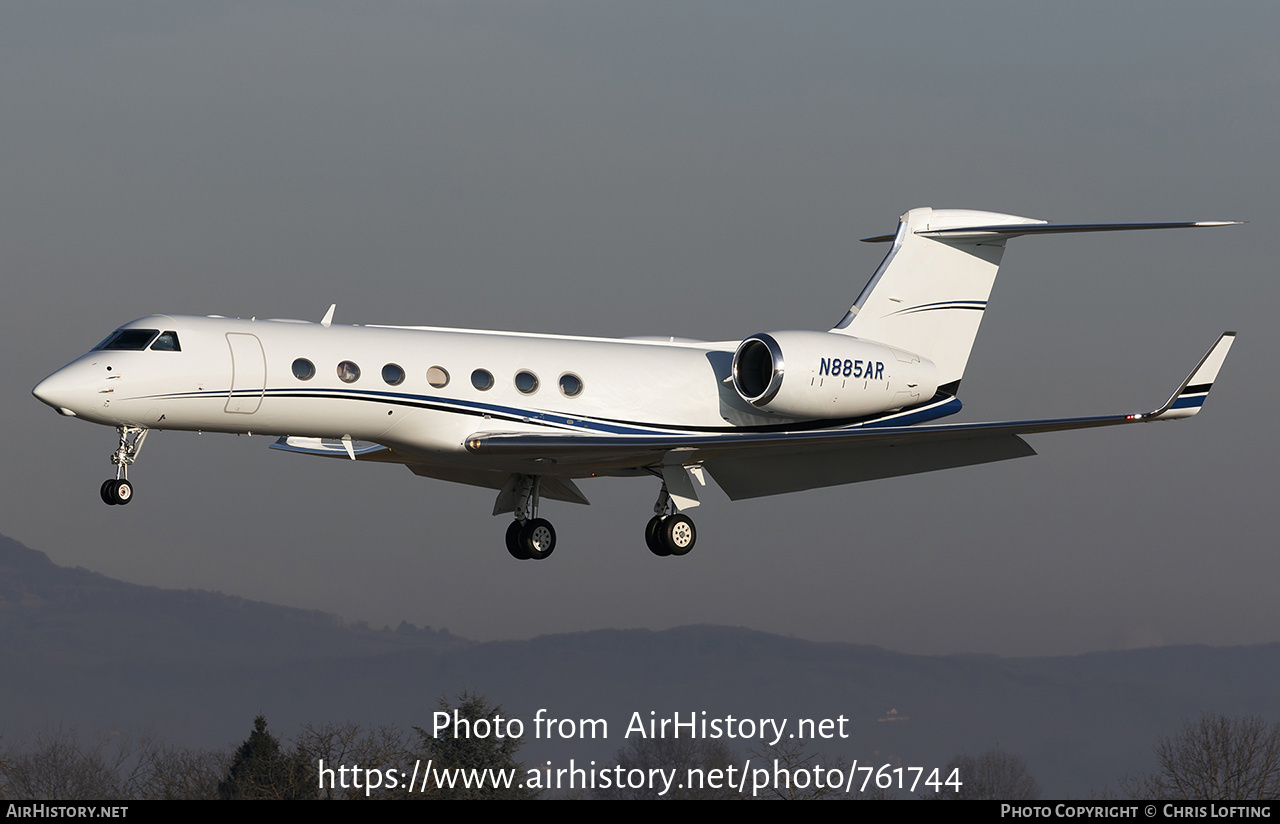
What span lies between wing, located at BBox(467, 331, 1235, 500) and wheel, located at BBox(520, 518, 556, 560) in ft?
4.34

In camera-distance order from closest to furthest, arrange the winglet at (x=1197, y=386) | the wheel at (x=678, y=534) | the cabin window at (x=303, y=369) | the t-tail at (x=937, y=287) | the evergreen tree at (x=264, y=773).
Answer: the winglet at (x=1197, y=386) → the cabin window at (x=303, y=369) → the wheel at (x=678, y=534) → the t-tail at (x=937, y=287) → the evergreen tree at (x=264, y=773)

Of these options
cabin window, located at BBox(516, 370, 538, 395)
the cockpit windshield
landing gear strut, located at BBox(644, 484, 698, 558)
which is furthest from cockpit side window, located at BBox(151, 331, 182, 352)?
landing gear strut, located at BBox(644, 484, 698, 558)

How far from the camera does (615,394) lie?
84.8ft

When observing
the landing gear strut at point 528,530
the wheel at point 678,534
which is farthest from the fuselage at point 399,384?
the landing gear strut at point 528,530

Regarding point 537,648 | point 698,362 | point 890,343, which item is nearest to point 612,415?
point 698,362

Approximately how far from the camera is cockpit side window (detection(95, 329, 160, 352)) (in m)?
22.7

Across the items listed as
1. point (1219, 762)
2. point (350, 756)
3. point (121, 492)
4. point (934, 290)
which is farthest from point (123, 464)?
point (1219, 762)

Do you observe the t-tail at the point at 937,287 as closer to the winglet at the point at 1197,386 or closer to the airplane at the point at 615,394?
the airplane at the point at 615,394

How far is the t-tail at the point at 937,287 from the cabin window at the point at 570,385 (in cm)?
579

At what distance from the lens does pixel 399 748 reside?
5303cm

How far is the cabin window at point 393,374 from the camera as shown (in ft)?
77.9

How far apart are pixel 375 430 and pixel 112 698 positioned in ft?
563
